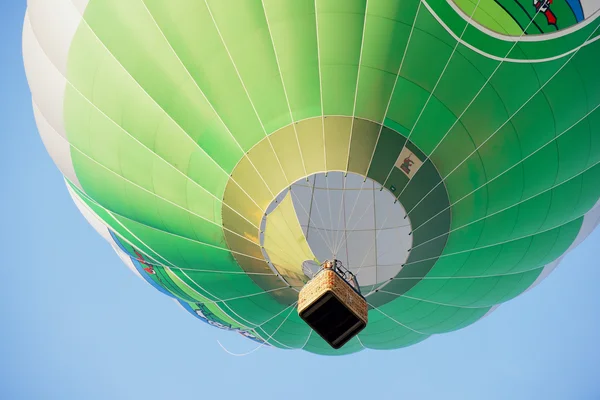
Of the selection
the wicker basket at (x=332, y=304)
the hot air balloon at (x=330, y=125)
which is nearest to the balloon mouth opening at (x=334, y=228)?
the hot air balloon at (x=330, y=125)

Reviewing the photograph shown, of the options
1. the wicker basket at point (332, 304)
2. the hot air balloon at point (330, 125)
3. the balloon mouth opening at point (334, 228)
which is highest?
the hot air balloon at point (330, 125)

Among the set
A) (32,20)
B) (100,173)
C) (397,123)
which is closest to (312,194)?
(397,123)

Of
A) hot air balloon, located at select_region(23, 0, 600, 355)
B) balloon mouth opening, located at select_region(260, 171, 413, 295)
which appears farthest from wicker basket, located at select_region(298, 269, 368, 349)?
balloon mouth opening, located at select_region(260, 171, 413, 295)

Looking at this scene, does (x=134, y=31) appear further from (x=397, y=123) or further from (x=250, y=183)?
(x=397, y=123)

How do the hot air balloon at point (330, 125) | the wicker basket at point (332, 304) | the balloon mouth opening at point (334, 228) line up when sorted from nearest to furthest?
the hot air balloon at point (330, 125)
the wicker basket at point (332, 304)
the balloon mouth opening at point (334, 228)

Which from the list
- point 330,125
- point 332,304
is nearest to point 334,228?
point 332,304

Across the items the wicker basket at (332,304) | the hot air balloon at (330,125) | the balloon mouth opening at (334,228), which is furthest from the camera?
the balloon mouth opening at (334,228)

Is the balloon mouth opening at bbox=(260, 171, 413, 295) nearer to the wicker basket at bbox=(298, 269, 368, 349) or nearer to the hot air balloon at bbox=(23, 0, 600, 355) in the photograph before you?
the hot air balloon at bbox=(23, 0, 600, 355)

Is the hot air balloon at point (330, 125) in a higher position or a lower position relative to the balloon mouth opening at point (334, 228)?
higher

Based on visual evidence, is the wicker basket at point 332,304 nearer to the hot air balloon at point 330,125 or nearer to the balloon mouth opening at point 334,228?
the hot air balloon at point 330,125
